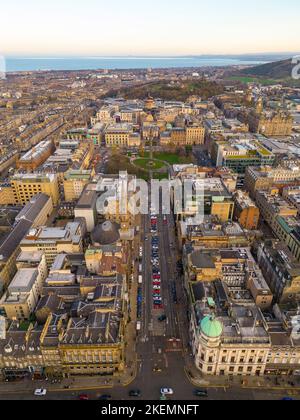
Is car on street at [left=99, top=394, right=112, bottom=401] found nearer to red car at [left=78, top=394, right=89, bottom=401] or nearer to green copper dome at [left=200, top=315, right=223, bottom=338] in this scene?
red car at [left=78, top=394, right=89, bottom=401]

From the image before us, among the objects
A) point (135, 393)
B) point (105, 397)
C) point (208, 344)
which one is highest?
point (208, 344)

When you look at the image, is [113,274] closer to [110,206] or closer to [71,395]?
[71,395]

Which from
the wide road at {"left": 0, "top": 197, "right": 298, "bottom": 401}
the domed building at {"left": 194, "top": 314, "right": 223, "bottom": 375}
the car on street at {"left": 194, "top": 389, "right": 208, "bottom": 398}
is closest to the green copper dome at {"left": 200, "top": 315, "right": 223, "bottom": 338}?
the domed building at {"left": 194, "top": 314, "right": 223, "bottom": 375}

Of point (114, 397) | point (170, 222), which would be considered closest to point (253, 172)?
point (170, 222)

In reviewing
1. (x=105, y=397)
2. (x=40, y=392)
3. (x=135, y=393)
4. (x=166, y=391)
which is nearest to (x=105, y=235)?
(x=40, y=392)

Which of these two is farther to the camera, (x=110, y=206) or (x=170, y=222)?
(x=170, y=222)

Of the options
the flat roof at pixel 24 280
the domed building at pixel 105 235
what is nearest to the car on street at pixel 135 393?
the flat roof at pixel 24 280

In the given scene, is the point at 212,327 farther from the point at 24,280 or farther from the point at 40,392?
the point at 24,280
